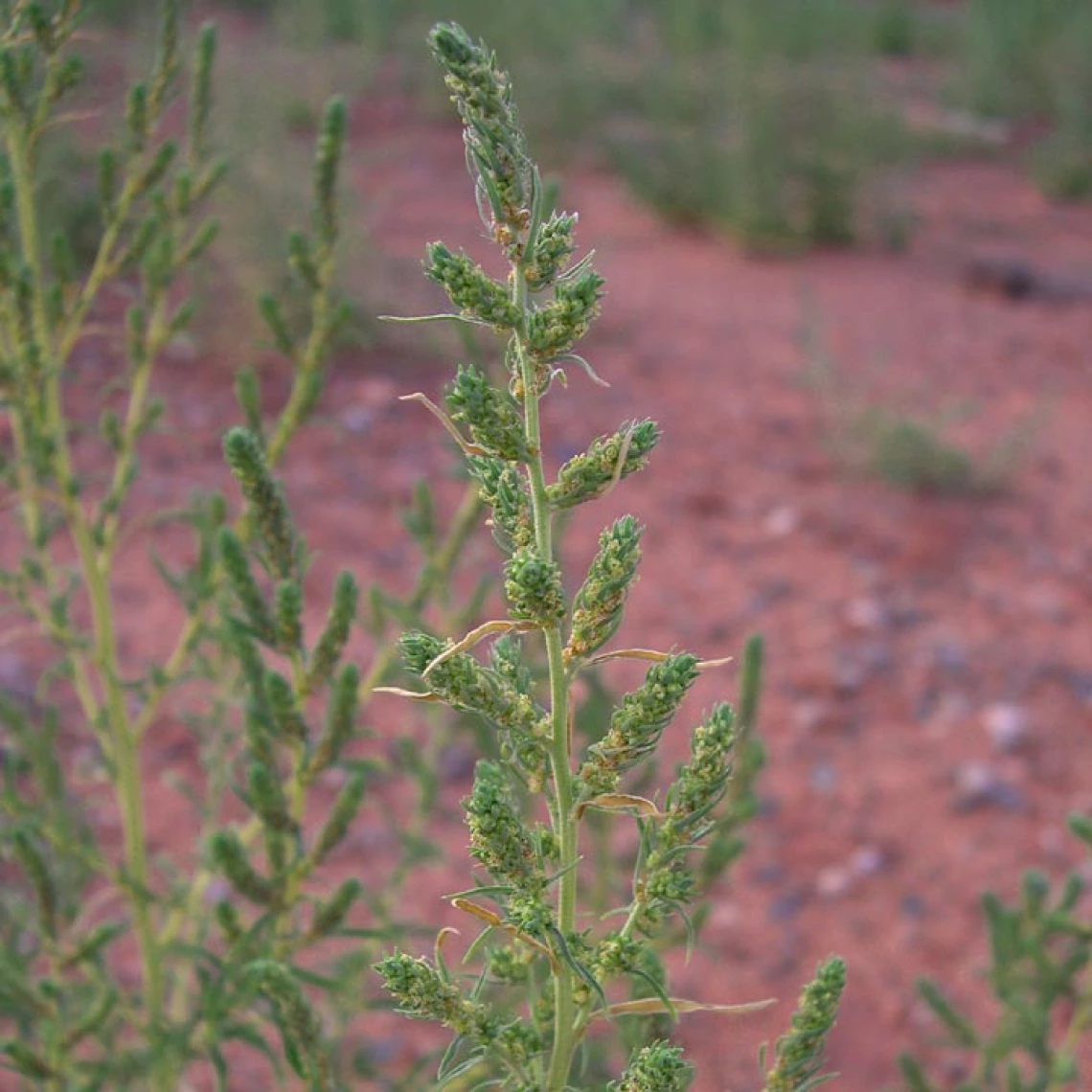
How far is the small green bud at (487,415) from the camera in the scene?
0.89m

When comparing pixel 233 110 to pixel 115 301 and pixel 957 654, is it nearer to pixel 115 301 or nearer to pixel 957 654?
pixel 115 301

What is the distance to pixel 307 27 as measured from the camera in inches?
377

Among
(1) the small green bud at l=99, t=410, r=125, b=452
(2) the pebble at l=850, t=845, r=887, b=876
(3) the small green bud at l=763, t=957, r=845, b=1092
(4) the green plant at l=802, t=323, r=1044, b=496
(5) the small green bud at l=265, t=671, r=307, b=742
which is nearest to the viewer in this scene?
(3) the small green bud at l=763, t=957, r=845, b=1092

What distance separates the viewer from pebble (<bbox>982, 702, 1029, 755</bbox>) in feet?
12.1

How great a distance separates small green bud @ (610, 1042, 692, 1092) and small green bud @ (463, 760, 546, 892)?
134mm

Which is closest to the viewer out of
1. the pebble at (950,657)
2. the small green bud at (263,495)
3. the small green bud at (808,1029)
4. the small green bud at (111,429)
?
the small green bud at (808,1029)

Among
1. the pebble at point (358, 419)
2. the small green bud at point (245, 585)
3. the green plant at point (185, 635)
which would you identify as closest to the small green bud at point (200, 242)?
the green plant at point (185, 635)

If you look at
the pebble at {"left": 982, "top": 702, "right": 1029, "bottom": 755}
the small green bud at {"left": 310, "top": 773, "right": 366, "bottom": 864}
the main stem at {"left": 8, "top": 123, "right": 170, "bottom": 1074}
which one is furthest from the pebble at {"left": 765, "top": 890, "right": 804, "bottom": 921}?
the small green bud at {"left": 310, "top": 773, "right": 366, "bottom": 864}

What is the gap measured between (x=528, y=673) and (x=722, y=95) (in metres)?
7.82

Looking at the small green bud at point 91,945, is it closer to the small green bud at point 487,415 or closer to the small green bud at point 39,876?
the small green bud at point 39,876

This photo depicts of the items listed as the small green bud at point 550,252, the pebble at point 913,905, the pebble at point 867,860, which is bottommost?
the pebble at point 913,905

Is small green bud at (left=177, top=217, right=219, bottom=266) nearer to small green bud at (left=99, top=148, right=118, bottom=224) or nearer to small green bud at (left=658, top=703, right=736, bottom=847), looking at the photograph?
small green bud at (left=99, top=148, right=118, bottom=224)

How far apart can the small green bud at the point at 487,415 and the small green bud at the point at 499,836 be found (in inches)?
8.4

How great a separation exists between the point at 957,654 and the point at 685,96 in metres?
5.37
